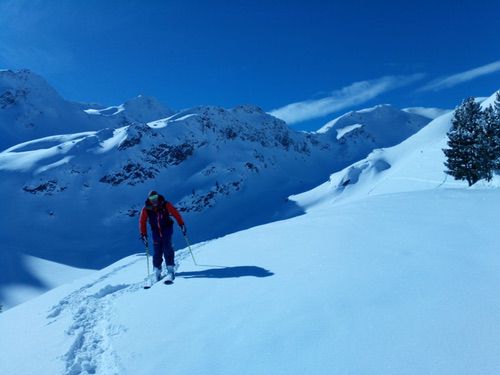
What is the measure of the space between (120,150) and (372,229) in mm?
143982

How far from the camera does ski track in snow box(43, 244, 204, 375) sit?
5.25 m

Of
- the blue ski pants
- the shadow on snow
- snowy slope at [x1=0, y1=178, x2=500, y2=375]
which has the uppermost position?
the blue ski pants

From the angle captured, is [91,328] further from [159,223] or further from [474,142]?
[474,142]

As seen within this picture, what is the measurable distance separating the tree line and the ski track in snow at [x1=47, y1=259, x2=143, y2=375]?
29.5 m

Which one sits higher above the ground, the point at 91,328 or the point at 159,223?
the point at 159,223

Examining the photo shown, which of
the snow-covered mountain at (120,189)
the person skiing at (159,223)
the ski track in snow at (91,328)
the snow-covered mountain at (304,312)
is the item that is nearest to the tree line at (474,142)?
the snow-covered mountain at (304,312)

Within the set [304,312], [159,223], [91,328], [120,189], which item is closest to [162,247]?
[159,223]

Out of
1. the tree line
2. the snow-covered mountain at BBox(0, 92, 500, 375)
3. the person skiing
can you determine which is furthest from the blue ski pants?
the tree line

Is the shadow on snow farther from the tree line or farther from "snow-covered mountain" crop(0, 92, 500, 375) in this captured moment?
the tree line

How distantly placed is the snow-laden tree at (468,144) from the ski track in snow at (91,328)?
29673 mm

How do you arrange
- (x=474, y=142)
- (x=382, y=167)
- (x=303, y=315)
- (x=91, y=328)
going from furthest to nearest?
(x=382, y=167), (x=474, y=142), (x=91, y=328), (x=303, y=315)

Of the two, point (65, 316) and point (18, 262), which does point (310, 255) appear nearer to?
point (65, 316)

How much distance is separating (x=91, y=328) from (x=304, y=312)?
399cm

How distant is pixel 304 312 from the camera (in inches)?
217
